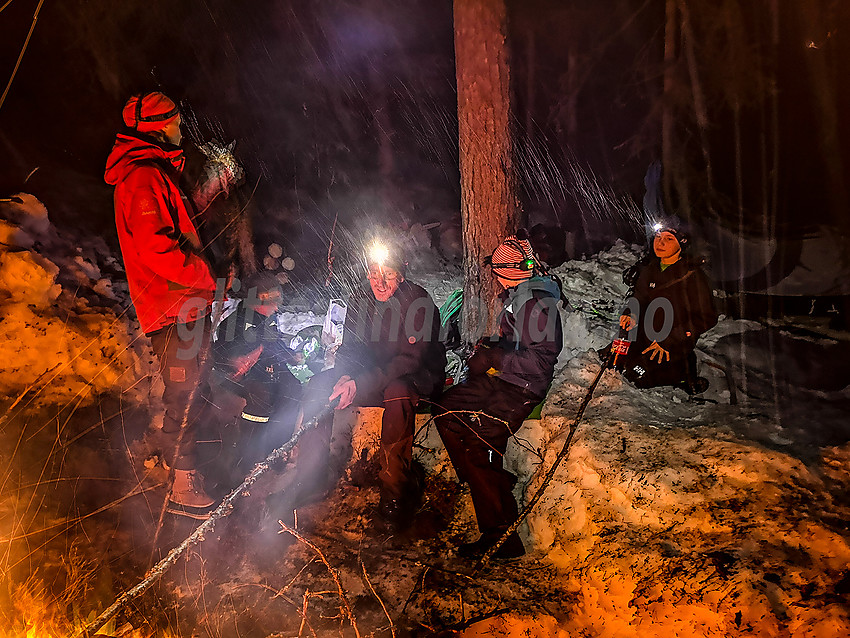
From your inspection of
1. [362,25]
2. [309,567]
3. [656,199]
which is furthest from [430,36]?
[309,567]

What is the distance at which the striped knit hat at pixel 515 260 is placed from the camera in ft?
14.0

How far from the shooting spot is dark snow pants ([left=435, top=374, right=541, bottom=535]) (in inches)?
142

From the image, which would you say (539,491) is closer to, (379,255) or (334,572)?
(334,572)

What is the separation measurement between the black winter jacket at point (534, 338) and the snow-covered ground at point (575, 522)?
0.65 m

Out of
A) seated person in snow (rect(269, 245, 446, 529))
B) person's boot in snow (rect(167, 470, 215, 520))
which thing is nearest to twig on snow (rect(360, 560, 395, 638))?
seated person in snow (rect(269, 245, 446, 529))

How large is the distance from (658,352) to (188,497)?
5.35 metres

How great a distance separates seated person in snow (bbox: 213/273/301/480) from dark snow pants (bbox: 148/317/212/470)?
39 cm

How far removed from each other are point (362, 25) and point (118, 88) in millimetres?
5561

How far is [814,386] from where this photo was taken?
463cm

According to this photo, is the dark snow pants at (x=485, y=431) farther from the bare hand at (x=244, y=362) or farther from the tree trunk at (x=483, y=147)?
the bare hand at (x=244, y=362)

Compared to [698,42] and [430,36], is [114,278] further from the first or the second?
[698,42]

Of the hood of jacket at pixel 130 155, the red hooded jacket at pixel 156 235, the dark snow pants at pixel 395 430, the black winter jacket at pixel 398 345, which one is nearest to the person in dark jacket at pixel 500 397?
the dark snow pants at pixel 395 430

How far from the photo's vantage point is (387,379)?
424 cm

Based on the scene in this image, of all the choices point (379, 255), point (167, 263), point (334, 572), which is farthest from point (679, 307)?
point (167, 263)
